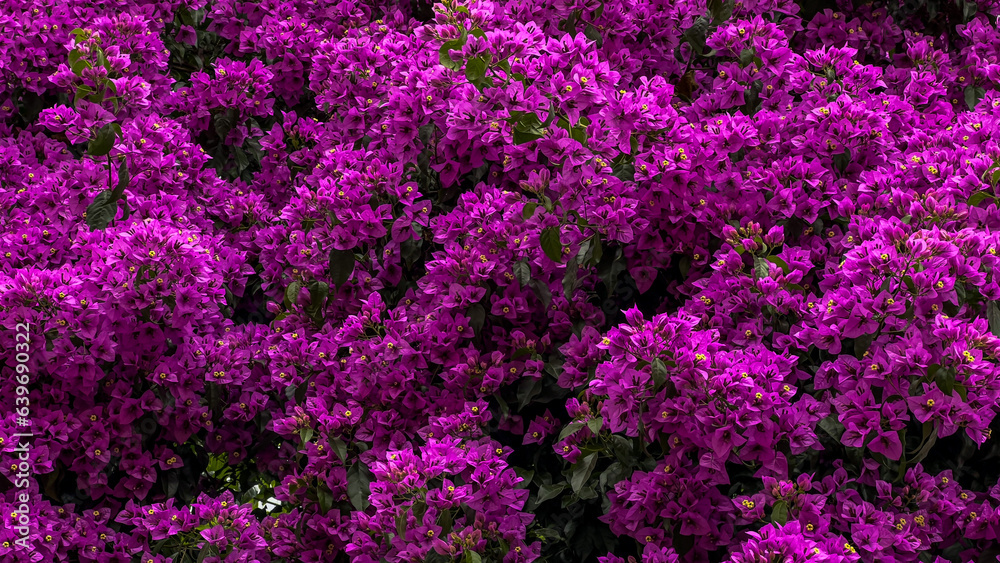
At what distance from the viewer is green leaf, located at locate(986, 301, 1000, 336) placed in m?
3.00

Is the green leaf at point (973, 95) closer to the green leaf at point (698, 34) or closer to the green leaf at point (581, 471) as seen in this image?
the green leaf at point (698, 34)

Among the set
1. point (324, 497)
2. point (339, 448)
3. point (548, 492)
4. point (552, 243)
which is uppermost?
point (552, 243)

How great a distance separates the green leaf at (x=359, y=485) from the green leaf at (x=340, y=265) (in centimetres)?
70

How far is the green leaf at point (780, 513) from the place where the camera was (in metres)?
2.92

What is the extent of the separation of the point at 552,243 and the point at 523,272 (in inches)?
8.0

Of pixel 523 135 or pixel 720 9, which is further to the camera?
pixel 720 9

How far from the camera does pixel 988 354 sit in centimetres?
282

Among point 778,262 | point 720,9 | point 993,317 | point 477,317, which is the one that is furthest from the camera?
point 720,9

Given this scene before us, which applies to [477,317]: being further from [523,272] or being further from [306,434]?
[306,434]

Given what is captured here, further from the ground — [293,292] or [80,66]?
[80,66]

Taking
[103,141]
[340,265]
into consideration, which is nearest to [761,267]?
[340,265]

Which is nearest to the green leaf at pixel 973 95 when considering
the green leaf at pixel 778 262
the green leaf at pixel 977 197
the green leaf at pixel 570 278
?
the green leaf at pixel 977 197

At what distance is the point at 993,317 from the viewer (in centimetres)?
302

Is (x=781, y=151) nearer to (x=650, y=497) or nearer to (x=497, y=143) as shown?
(x=497, y=143)
